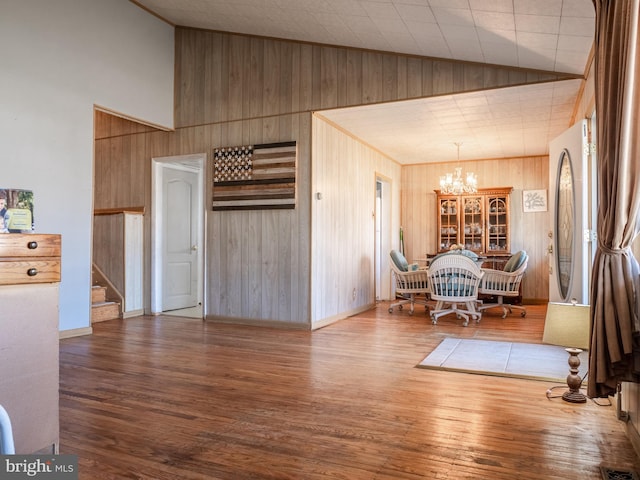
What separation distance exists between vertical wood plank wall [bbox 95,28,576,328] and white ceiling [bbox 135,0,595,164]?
0.60ft

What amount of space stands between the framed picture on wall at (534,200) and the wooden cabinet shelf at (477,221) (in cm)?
29

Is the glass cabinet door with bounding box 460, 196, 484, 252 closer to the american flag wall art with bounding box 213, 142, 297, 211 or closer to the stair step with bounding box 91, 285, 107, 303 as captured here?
the american flag wall art with bounding box 213, 142, 297, 211

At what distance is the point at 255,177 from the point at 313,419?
3.82 meters

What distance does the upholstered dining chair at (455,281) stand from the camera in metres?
6.07

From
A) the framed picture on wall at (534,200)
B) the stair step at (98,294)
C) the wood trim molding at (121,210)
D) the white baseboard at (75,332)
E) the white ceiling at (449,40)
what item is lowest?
the white baseboard at (75,332)

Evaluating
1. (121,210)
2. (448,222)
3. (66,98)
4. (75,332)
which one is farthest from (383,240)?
(66,98)

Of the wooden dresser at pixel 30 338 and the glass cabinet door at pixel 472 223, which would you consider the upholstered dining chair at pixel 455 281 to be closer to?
the glass cabinet door at pixel 472 223

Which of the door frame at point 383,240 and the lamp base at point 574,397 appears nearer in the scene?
the lamp base at point 574,397

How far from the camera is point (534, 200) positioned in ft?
28.0

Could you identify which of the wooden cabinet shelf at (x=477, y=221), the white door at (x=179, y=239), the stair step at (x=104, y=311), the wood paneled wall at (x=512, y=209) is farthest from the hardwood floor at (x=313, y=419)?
the wood paneled wall at (x=512, y=209)

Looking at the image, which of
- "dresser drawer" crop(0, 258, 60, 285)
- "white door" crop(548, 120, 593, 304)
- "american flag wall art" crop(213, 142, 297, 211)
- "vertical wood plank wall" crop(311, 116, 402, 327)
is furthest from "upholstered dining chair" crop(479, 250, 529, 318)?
"dresser drawer" crop(0, 258, 60, 285)

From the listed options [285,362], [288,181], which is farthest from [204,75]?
[285,362]

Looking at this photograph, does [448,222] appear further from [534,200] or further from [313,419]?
[313,419]

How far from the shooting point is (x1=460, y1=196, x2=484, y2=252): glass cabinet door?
883cm
